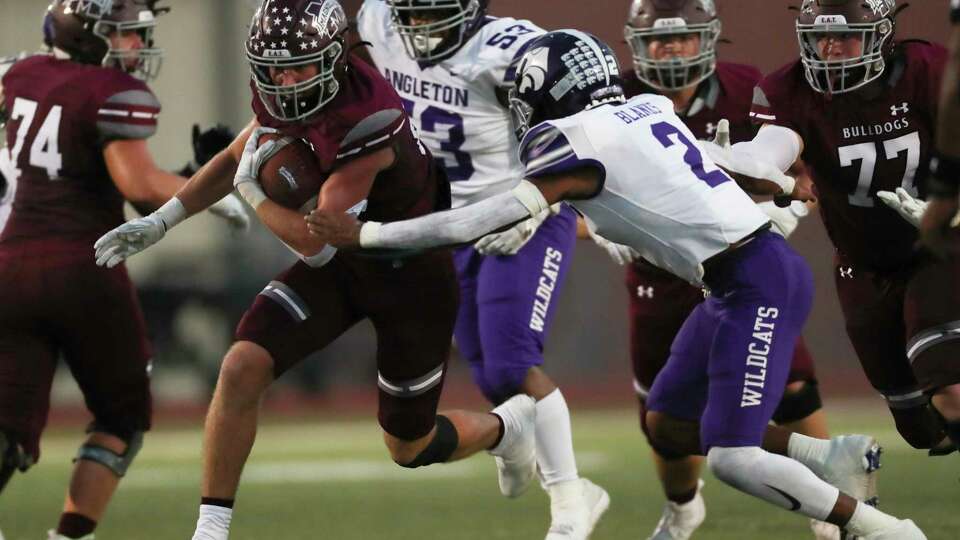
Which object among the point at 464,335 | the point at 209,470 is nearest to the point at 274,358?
the point at 209,470

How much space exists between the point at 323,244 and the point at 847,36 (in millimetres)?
1724

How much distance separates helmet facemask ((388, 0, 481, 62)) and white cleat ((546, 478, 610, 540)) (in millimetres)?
1538

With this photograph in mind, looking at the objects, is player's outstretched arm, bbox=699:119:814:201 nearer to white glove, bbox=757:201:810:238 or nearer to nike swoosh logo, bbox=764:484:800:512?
white glove, bbox=757:201:810:238

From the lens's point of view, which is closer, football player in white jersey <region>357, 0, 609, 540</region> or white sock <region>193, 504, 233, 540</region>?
white sock <region>193, 504, 233, 540</region>

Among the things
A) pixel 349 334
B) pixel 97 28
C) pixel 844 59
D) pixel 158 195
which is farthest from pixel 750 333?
pixel 349 334

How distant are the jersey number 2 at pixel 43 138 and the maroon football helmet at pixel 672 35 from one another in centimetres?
196

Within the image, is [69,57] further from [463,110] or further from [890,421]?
[890,421]

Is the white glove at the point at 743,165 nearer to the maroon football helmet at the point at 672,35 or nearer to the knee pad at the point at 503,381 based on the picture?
the maroon football helmet at the point at 672,35

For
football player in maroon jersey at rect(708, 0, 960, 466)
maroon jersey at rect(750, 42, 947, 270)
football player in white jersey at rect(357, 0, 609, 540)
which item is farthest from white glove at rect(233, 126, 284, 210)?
maroon jersey at rect(750, 42, 947, 270)

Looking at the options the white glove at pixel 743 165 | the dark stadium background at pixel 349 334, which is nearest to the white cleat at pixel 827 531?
the white glove at pixel 743 165

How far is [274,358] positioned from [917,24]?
671 centimetres

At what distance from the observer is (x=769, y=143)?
16.9 ft

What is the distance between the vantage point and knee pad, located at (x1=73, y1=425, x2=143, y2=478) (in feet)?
17.8

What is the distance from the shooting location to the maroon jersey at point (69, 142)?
17.4 ft
